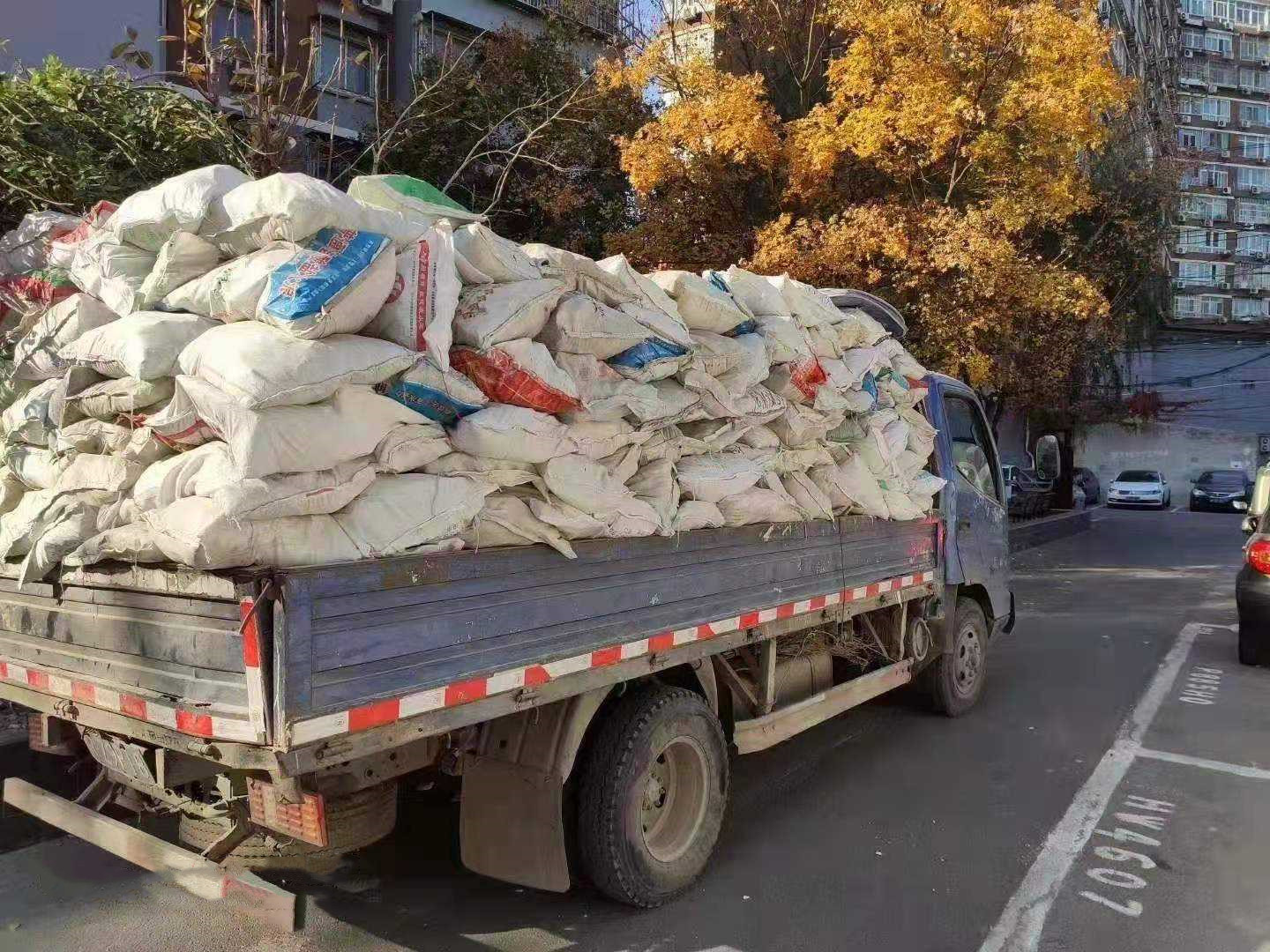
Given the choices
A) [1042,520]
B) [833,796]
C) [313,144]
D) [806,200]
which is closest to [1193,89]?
[1042,520]

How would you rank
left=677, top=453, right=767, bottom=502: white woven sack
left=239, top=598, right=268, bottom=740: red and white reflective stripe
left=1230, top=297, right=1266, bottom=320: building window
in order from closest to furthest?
left=239, top=598, right=268, bottom=740: red and white reflective stripe → left=677, top=453, right=767, bottom=502: white woven sack → left=1230, top=297, right=1266, bottom=320: building window

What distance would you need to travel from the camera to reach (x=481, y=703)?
3018mm

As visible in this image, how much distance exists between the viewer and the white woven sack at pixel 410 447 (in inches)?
113

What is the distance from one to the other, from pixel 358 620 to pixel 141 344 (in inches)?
43.8

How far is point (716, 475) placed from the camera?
4.01 metres

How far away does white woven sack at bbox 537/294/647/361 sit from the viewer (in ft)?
11.4

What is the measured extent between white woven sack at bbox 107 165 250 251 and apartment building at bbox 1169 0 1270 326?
71235 millimetres

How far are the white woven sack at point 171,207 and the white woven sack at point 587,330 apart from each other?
118cm

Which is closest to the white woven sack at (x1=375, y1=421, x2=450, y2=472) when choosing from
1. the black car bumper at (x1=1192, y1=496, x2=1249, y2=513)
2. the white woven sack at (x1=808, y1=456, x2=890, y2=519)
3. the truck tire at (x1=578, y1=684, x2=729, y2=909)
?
the truck tire at (x1=578, y1=684, x2=729, y2=909)

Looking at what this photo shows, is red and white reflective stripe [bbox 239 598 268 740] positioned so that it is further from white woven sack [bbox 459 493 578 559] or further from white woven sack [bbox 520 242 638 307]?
white woven sack [bbox 520 242 638 307]

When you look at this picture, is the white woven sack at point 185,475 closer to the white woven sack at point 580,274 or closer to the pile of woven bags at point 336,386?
the pile of woven bags at point 336,386

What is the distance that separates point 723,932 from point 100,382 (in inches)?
115

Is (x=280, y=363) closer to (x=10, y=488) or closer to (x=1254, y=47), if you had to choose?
(x=10, y=488)

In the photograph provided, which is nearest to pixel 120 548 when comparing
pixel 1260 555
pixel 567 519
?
pixel 567 519
